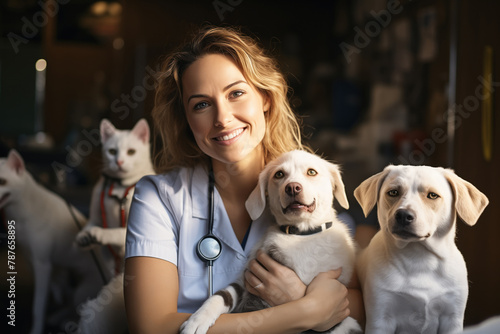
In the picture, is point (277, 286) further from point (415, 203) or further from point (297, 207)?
point (415, 203)

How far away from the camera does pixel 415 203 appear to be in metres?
1.10

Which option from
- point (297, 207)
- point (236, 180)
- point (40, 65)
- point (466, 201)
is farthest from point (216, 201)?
point (40, 65)

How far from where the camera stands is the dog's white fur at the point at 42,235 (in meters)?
1.89

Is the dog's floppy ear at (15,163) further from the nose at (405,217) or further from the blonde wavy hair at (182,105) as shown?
the nose at (405,217)

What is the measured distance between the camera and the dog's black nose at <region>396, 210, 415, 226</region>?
1.08 m

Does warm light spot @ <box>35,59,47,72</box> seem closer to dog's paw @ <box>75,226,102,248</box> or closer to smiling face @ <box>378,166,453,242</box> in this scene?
Result: dog's paw @ <box>75,226,102,248</box>

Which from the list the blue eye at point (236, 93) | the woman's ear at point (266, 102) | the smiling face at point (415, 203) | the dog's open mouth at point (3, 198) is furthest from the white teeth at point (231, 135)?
the dog's open mouth at point (3, 198)

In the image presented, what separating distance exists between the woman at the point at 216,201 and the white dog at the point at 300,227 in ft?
0.12

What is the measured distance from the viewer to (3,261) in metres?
1.98

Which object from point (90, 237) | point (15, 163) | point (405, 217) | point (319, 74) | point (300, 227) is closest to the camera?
point (405, 217)

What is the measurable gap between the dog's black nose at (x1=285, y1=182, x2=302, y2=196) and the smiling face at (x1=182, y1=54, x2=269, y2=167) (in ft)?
0.74

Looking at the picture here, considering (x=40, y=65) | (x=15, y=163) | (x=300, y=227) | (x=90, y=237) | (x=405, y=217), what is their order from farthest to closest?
1. (x=40, y=65)
2. (x=15, y=163)
3. (x=90, y=237)
4. (x=300, y=227)
5. (x=405, y=217)

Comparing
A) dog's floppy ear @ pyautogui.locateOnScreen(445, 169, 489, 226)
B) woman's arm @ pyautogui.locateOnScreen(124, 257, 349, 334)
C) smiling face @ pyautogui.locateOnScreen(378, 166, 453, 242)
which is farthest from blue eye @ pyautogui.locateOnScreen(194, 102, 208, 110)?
dog's floppy ear @ pyautogui.locateOnScreen(445, 169, 489, 226)

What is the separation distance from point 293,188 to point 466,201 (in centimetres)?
43
